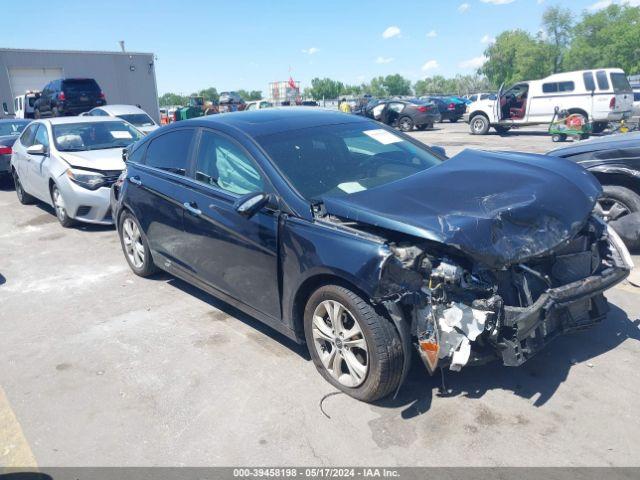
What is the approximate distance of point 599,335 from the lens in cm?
392

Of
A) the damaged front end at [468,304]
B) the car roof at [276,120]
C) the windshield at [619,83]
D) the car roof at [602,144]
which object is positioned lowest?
the damaged front end at [468,304]

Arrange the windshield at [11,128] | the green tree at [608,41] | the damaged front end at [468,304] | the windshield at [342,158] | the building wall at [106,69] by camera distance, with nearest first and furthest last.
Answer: the damaged front end at [468,304]
the windshield at [342,158]
the windshield at [11,128]
the building wall at [106,69]
the green tree at [608,41]

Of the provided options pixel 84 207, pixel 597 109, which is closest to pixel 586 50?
pixel 597 109

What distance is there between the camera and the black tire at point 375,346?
9.74ft

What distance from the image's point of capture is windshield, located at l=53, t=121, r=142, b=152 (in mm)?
8227

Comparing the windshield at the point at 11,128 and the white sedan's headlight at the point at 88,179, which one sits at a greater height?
the windshield at the point at 11,128

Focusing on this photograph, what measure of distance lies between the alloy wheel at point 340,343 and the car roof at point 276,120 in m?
1.52

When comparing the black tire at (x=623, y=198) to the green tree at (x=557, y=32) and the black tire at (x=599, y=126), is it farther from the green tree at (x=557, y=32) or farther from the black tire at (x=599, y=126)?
the green tree at (x=557, y=32)

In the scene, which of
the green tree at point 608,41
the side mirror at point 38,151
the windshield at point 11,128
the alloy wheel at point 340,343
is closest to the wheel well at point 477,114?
the windshield at point 11,128

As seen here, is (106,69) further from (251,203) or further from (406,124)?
(251,203)

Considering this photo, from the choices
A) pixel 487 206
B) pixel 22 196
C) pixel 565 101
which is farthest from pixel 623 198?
pixel 565 101

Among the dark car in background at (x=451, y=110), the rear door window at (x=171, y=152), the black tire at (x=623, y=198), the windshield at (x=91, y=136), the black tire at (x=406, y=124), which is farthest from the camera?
the dark car in background at (x=451, y=110)

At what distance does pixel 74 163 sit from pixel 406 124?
62.4 feet

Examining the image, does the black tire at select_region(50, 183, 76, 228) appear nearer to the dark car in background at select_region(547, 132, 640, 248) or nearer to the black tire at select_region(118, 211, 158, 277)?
the black tire at select_region(118, 211, 158, 277)
